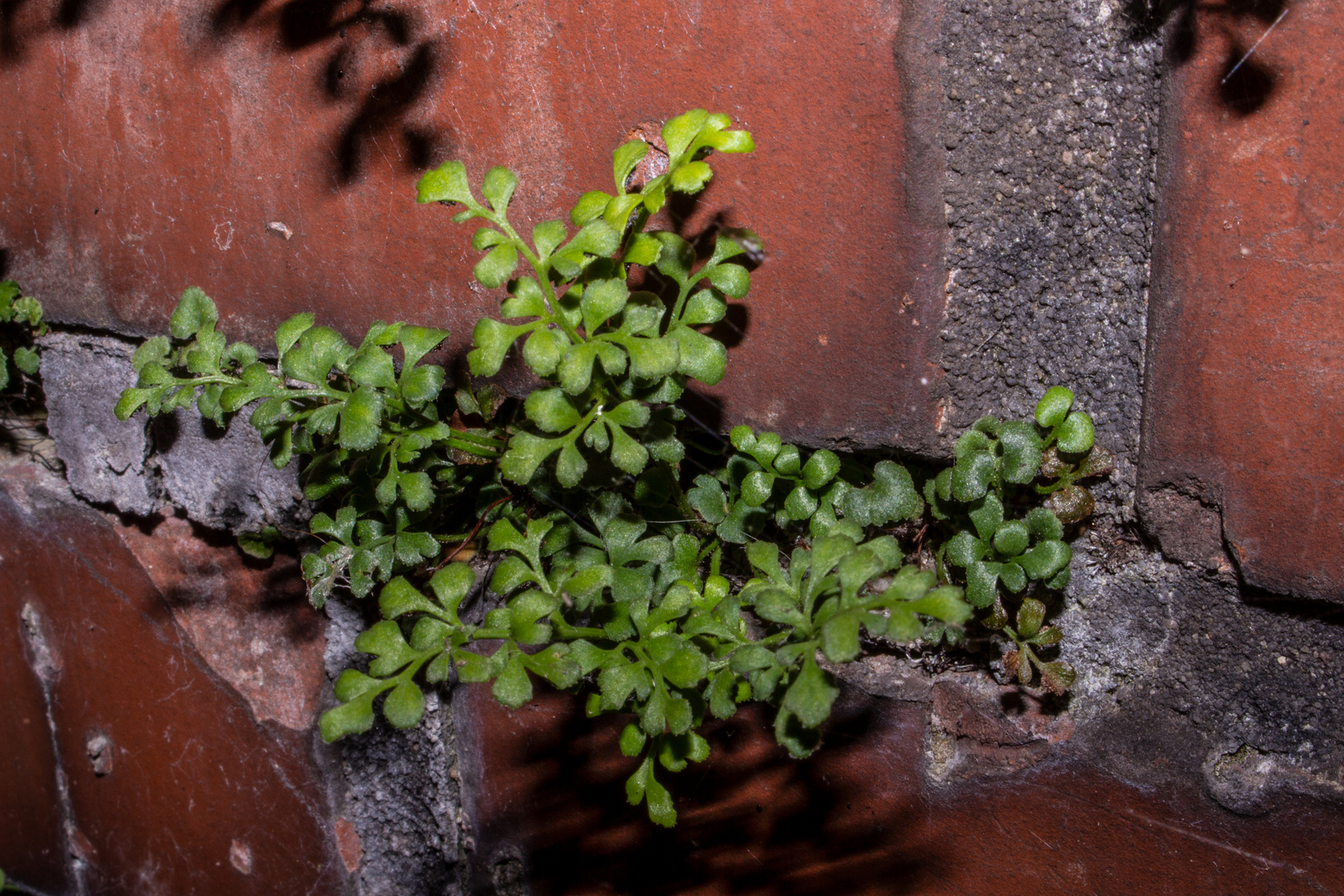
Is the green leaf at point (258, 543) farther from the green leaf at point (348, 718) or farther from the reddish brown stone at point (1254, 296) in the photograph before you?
the reddish brown stone at point (1254, 296)

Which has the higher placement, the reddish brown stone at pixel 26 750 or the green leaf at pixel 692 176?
the green leaf at pixel 692 176

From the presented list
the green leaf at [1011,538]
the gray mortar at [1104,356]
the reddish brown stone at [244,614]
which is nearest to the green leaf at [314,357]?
the reddish brown stone at [244,614]

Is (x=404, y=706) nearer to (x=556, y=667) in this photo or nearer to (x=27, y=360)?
(x=556, y=667)

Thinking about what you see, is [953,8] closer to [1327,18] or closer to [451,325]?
[1327,18]

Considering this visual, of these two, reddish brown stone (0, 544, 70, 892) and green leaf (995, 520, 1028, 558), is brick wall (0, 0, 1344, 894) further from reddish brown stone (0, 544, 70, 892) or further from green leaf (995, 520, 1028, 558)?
reddish brown stone (0, 544, 70, 892)

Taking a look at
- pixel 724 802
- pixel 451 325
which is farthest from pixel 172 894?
pixel 451 325

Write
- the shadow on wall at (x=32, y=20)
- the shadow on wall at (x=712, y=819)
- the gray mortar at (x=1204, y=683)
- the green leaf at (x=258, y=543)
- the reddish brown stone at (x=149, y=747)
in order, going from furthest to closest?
the reddish brown stone at (x=149, y=747) < the green leaf at (x=258, y=543) < the shadow on wall at (x=32, y=20) < the shadow on wall at (x=712, y=819) < the gray mortar at (x=1204, y=683)

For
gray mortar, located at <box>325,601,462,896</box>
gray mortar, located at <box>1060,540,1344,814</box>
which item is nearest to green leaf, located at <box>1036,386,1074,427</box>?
gray mortar, located at <box>1060,540,1344,814</box>
